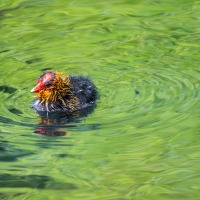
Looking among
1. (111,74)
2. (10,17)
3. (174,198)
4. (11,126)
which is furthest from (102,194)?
(10,17)

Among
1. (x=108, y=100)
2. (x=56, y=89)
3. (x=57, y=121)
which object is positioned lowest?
(x=57, y=121)

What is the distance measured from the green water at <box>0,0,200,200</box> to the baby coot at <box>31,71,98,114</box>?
148mm

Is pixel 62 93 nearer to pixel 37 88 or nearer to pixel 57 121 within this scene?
pixel 37 88

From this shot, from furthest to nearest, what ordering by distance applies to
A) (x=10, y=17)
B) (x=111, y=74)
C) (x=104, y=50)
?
(x=10, y=17), (x=104, y=50), (x=111, y=74)

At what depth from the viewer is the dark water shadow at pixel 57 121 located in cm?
826

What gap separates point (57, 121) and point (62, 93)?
523 millimetres

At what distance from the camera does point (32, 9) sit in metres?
12.1

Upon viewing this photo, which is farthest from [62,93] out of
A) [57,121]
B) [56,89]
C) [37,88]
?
[57,121]

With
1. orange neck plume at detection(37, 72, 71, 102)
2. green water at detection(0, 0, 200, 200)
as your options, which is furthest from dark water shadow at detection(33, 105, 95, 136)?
orange neck plume at detection(37, 72, 71, 102)

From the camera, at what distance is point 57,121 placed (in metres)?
8.71

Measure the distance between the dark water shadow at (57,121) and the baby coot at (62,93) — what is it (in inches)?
3.5

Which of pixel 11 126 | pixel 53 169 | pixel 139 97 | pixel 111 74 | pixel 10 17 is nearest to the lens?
pixel 53 169

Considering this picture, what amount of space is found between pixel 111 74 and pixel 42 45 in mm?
1345

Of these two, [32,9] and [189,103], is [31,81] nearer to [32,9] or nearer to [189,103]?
[189,103]
